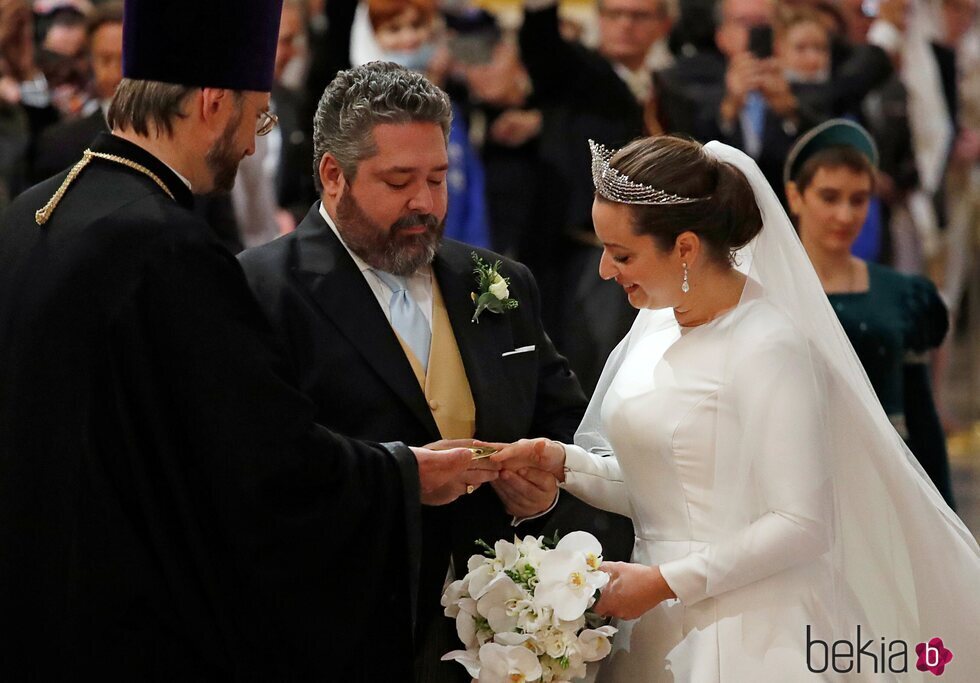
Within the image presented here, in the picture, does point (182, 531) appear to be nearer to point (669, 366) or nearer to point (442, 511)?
point (442, 511)

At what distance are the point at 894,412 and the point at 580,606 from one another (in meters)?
1.95

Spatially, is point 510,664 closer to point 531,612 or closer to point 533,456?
point 531,612

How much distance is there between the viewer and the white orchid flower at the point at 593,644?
2982 mm

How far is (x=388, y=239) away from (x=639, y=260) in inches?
23.8

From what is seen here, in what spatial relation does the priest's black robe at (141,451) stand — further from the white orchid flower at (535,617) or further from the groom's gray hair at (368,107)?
the groom's gray hair at (368,107)

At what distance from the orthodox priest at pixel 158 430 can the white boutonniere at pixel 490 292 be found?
25.5 inches

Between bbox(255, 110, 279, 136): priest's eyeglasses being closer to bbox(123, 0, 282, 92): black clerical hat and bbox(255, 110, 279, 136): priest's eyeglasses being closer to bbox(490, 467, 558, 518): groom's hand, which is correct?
bbox(123, 0, 282, 92): black clerical hat

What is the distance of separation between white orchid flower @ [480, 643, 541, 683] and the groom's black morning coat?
0.32 meters

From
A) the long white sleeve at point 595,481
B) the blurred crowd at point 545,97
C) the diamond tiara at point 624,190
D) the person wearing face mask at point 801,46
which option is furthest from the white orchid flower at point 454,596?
the person wearing face mask at point 801,46

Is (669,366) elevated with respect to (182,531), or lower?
elevated

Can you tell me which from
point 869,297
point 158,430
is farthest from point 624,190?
point 869,297

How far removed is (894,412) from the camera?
14.8ft

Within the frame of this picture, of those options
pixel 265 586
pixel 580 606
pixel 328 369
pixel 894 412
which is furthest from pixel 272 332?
pixel 894 412

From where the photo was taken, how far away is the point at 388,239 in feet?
10.8
